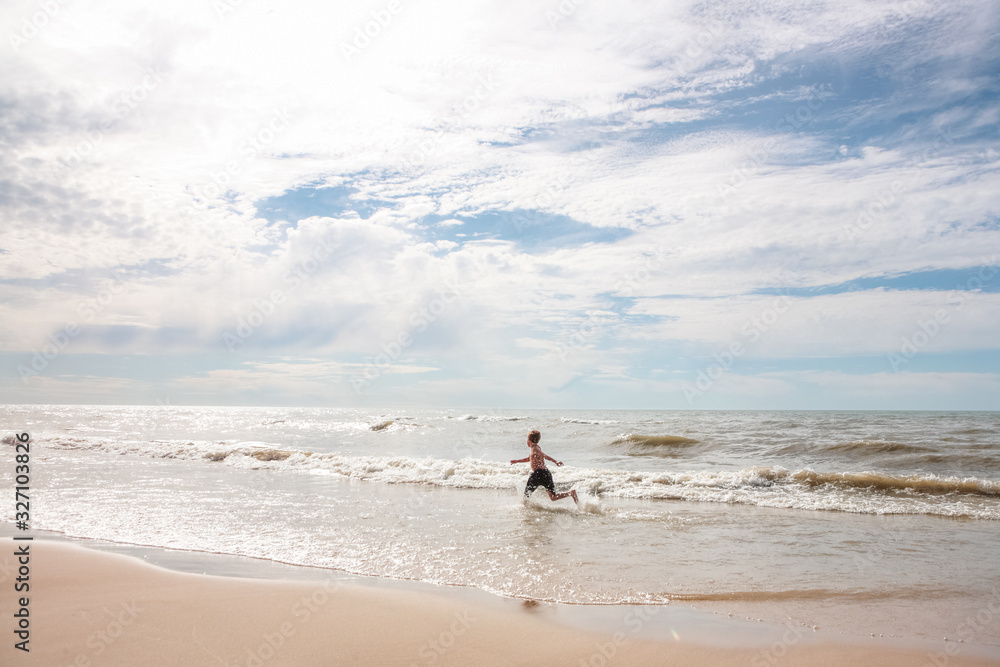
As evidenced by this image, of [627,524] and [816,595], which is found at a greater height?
[816,595]

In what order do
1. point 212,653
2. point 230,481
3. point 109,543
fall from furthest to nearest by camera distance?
point 230,481
point 109,543
point 212,653

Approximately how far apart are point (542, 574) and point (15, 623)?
5276mm

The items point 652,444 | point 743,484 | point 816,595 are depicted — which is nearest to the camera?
point 816,595

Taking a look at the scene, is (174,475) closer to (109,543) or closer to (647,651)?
(109,543)

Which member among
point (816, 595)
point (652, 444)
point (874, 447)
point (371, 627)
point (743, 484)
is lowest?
point (652, 444)

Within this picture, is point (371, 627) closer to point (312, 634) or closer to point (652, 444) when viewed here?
point (312, 634)

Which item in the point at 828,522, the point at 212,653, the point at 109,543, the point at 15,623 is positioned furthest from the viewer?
the point at 828,522

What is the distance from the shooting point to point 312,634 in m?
4.84

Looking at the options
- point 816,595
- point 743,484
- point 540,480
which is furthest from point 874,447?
point 816,595

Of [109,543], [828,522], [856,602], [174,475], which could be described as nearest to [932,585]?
[856,602]

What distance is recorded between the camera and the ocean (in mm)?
6207

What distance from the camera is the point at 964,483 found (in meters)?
13.8

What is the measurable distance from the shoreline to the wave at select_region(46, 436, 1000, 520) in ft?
26.5

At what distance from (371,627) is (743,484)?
12.6 metres
